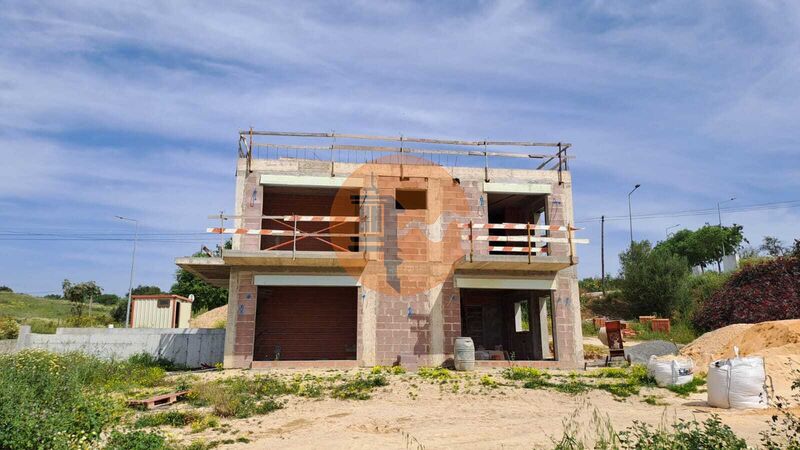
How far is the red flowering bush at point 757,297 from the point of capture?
23.1 meters

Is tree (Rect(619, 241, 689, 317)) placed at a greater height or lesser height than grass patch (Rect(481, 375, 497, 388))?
greater

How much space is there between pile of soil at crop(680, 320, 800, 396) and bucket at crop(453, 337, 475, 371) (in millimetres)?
6174

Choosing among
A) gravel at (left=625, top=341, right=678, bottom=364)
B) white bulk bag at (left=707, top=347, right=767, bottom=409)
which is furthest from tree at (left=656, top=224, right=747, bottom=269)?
white bulk bag at (left=707, top=347, right=767, bottom=409)

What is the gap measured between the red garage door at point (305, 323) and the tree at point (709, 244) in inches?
1984

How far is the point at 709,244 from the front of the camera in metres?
61.4

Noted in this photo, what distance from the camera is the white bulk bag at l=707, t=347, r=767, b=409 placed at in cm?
1063

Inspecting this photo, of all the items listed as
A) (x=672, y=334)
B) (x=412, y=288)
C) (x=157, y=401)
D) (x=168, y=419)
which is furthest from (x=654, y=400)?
(x=672, y=334)

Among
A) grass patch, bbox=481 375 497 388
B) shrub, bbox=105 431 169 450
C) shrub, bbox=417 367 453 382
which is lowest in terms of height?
shrub, bbox=105 431 169 450

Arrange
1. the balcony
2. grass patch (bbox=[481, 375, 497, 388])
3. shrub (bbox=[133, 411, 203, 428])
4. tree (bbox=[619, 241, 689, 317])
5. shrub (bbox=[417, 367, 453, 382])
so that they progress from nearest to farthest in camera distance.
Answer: shrub (bbox=[133, 411, 203, 428]), grass patch (bbox=[481, 375, 497, 388]), shrub (bbox=[417, 367, 453, 382]), the balcony, tree (bbox=[619, 241, 689, 317])

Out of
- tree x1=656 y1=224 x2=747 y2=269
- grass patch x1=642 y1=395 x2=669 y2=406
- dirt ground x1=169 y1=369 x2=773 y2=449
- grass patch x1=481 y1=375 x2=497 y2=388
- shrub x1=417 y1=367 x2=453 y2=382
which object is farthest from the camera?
tree x1=656 y1=224 x2=747 y2=269

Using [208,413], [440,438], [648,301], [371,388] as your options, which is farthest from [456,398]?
[648,301]

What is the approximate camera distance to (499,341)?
23.5 meters

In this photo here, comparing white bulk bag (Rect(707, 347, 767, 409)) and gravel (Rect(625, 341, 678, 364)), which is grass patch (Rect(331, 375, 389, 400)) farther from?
gravel (Rect(625, 341, 678, 364))

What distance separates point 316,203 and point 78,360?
9381mm
